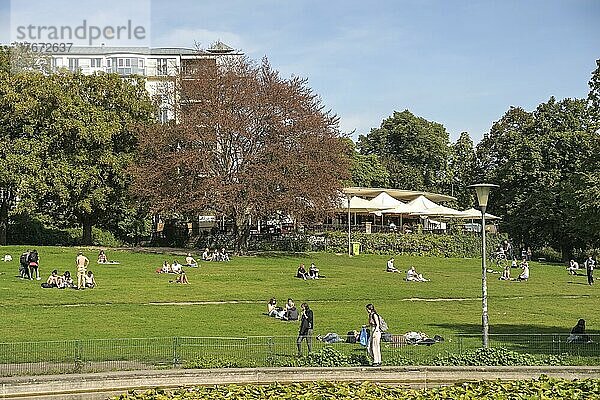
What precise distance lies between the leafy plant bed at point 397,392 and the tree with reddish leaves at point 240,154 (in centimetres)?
4300

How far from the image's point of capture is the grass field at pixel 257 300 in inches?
1114

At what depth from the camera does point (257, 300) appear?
3619 cm

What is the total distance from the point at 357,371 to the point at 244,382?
106 inches

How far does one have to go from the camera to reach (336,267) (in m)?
52.0

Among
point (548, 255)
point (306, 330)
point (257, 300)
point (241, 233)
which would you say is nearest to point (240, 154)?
point (241, 233)

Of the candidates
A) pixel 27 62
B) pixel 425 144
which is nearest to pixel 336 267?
pixel 27 62

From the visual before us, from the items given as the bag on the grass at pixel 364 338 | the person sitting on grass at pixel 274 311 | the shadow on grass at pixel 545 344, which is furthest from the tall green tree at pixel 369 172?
the bag on the grass at pixel 364 338

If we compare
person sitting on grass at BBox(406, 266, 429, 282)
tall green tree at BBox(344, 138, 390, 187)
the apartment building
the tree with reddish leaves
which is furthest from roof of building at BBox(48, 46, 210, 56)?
person sitting on grass at BBox(406, 266, 429, 282)

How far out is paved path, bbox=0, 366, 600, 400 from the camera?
1836 centimetres

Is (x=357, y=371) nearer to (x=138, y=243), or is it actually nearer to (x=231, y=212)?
(x=231, y=212)

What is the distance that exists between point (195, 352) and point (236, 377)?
5.98 ft

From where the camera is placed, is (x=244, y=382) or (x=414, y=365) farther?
(x=414, y=365)

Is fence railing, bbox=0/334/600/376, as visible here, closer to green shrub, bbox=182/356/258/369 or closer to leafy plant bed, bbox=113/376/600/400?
green shrub, bbox=182/356/258/369

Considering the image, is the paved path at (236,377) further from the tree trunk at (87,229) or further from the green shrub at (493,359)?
the tree trunk at (87,229)
